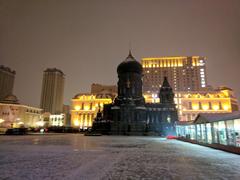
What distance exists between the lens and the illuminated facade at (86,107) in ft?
327

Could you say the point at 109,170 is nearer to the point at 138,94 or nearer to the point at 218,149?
the point at 218,149

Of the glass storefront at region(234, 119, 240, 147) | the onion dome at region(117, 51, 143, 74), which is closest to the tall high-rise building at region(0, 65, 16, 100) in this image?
the onion dome at region(117, 51, 143, 74)

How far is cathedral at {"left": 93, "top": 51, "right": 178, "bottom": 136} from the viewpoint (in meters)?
60.7

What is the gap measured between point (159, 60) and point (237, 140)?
432 feet

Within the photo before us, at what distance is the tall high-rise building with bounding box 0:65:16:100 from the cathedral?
514ft

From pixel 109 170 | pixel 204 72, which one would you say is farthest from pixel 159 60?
pixel 109 170

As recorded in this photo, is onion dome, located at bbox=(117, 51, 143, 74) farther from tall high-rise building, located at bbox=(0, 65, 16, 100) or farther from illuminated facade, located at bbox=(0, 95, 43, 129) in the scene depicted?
tall high-rise building, located at bbox=(0, 65, 16, 100)

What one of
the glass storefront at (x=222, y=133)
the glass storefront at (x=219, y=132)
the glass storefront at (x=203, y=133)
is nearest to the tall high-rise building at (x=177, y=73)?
the glass storefront at (x=219, y=132)

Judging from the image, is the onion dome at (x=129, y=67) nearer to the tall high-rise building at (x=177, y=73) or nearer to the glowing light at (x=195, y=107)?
the glowing light at (x=195, y=107)

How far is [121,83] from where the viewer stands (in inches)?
2736

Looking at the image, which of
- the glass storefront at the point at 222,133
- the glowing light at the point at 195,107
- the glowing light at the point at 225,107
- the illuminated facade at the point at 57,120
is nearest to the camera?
the glass storefront at the point at 222,133

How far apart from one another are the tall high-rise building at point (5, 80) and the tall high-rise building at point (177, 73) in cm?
14170

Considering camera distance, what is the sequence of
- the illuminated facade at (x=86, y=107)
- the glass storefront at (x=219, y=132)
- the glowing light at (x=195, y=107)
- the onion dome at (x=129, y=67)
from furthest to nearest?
the illuminated facade at (x=86, y=107) < the glowing light at (x=195, y=107) < the onion dome at (x=129, y=67) < the glass storefront at (x=219, y=132)

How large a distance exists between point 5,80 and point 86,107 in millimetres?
128368
